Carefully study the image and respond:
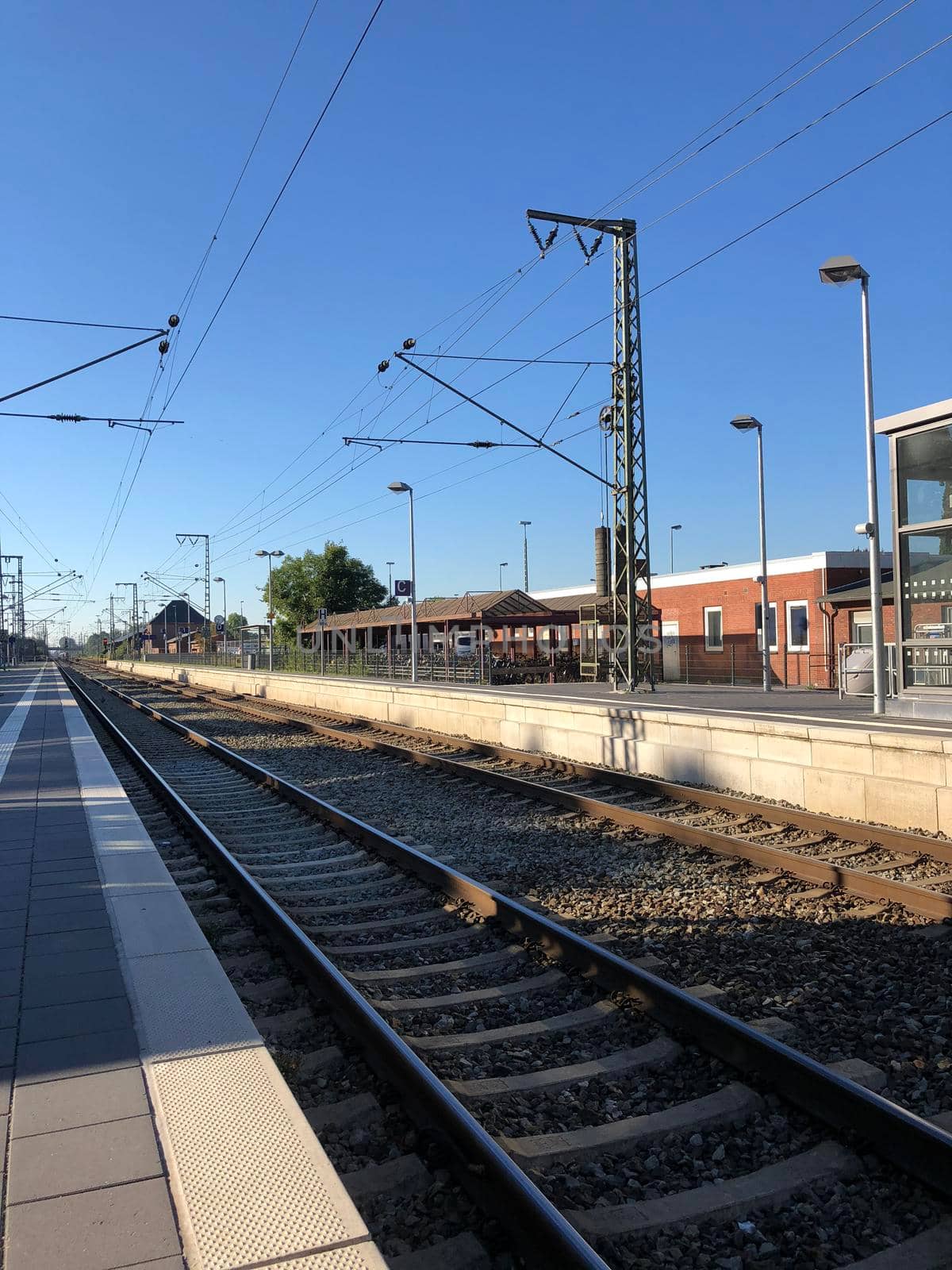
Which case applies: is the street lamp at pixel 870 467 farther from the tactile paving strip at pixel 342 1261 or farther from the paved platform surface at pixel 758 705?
the tactile paving strip at pixel 342 1261

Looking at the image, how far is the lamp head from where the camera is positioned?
1393cm

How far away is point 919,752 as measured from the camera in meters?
8.91

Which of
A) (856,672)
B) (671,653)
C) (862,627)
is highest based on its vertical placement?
(862,627)

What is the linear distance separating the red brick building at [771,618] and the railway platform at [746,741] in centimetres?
505

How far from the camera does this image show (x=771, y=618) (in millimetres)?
30297

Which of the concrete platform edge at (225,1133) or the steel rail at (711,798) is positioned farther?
the steel rail at (711,798)

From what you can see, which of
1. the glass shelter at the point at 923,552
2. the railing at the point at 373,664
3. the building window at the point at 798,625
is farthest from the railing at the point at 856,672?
the railing at the point at 373,664

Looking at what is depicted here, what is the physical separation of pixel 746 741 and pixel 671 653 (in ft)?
73.6

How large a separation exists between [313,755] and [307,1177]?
14.5 metres

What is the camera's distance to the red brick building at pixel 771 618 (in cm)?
2697

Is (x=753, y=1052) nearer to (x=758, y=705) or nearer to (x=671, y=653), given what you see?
(x=758, y=705)

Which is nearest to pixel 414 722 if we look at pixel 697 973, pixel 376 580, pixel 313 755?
pixel 313 755

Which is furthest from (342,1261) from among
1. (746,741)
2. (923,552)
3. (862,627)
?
(862,627)

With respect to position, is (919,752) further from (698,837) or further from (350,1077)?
(350,1077)
